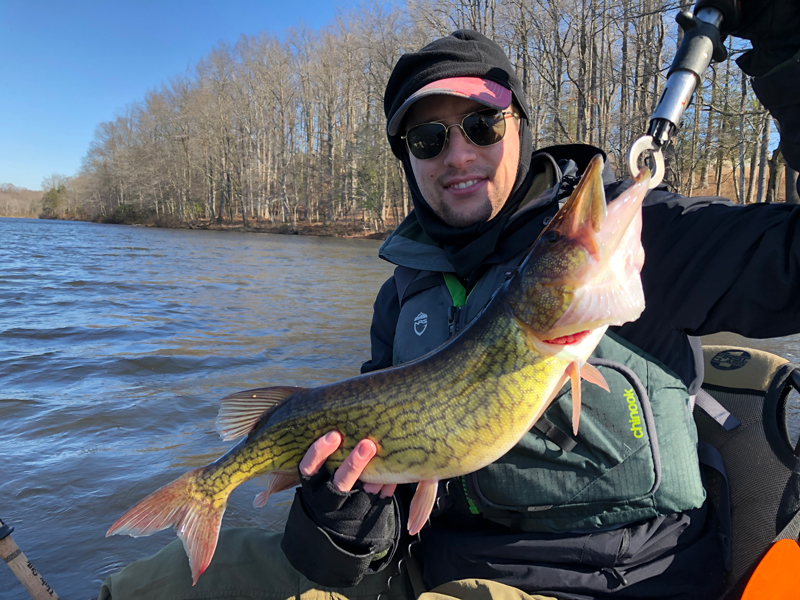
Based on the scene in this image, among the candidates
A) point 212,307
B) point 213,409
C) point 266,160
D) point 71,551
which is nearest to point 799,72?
point 71,551

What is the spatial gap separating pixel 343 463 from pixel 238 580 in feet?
2.89

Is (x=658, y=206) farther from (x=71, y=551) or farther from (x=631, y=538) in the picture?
(x=71, y=551)

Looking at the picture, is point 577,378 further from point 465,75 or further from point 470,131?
point 465,75

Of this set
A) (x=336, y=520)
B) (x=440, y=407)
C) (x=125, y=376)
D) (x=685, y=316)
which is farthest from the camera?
(x=125, y=376)

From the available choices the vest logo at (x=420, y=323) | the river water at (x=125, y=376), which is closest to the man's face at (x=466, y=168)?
the vest logo at (x=420, y=323)

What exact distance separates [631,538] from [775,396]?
85cm

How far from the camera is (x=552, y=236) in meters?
1.62

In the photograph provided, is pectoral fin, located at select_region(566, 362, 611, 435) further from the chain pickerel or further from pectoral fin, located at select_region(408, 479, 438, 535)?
pectoral fin, located at select_region(408, 479, 438, 535)

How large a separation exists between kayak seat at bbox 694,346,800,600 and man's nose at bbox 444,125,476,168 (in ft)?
5.33

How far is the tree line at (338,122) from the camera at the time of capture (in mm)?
25938

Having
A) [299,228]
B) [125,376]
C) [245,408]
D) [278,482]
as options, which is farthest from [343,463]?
[299,228]

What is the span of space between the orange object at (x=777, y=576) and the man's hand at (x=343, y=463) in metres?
1.33

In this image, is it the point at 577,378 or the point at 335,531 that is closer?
the point at 577,378

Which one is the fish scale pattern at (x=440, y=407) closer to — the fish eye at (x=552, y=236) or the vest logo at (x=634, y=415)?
the fish eye at (x=552, y=236)
